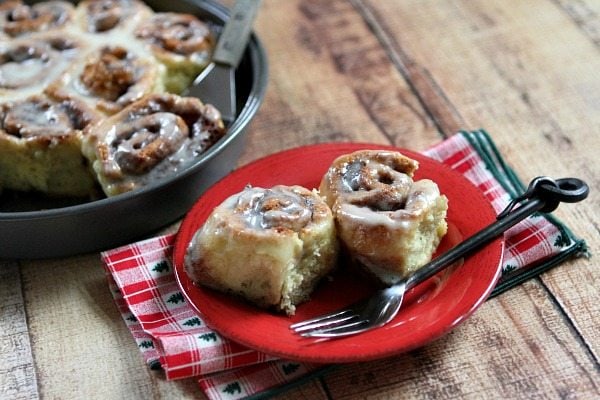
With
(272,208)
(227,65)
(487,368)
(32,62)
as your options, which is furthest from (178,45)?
(487,368)

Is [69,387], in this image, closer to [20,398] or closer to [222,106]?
[20,398]

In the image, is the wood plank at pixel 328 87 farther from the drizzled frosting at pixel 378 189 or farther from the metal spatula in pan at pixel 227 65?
the drizzled frosting at pixel 378 189

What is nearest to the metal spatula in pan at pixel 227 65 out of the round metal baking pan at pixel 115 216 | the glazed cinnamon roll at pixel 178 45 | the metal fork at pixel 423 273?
the glazed cinnamon roll at pixel 178 45

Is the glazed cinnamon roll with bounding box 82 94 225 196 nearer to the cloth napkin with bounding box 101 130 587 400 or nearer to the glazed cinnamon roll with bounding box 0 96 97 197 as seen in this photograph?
the glazed cinnamon roll with bounding box 0 96 97 197

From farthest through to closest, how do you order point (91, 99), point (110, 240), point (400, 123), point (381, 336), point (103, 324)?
point (400, 123), point (91, 99), point (110, 240), point (103, 324), point (381, 336)

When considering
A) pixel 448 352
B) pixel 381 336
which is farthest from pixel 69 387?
pixel 448 352

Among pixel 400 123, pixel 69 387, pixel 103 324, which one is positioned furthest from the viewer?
pixel 400 123

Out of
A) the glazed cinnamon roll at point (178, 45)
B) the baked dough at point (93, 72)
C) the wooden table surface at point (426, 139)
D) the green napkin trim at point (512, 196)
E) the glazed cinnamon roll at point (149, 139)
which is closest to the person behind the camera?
the wooden table surface at point (426, 139)

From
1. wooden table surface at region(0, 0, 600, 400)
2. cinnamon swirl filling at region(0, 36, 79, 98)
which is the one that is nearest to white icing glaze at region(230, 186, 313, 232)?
wooden table surface at region(0, 0, 600, 400)
